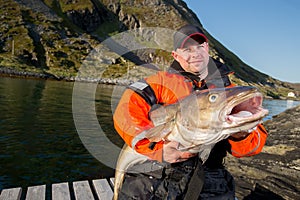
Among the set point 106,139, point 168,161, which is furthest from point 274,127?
point 106,139

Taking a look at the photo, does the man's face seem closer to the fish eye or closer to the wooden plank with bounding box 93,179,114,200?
the fish eye

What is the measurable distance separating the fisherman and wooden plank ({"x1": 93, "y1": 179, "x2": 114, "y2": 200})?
122 inches

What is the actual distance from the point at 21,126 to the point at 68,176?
7.83m

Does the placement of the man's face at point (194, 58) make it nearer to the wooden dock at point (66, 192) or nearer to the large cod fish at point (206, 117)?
the large cod fish at point (206, 117)

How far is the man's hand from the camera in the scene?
2936 mm

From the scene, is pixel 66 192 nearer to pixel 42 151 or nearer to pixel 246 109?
pixel 246 109

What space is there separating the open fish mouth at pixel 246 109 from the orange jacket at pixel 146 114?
845mm

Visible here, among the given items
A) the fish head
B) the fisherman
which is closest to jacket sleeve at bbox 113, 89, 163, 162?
the fisherman

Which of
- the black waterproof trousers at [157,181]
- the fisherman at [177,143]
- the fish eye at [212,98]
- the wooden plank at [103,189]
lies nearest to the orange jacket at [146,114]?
the fisherman at [177,143]

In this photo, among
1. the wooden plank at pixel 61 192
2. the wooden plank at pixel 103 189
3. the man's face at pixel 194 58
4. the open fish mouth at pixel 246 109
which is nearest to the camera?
the open fish mouth at pixel 246 109

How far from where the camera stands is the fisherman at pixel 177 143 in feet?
9.81

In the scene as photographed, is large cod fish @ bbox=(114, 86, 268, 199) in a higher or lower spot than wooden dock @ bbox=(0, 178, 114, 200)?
higher

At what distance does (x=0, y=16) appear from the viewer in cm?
8769

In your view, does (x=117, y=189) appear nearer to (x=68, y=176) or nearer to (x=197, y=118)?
(x=197, y=118)
